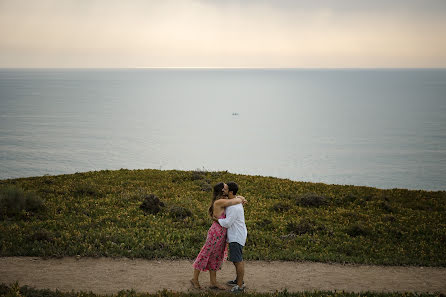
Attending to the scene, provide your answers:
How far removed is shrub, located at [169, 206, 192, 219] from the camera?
17359 mm

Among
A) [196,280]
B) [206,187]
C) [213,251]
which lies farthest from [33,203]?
[213,251]

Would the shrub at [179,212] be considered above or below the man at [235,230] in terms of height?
below

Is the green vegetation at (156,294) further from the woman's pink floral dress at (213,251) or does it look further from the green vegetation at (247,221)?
the green vegetation at (247,221)

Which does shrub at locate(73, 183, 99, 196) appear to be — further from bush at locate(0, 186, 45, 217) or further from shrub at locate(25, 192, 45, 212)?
bush at locate(0, 186, 45, 217)

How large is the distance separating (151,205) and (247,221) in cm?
431

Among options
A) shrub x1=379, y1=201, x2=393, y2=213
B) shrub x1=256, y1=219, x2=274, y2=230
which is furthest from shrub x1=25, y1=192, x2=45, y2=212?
shrub x1=379, y1=201, x2=393, y2=213

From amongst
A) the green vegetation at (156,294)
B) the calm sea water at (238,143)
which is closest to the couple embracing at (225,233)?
the green vegetation at (156,294)

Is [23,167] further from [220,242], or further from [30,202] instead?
[220,242]

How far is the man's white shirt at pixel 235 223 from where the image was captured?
10.1 m

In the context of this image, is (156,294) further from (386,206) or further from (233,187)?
(386,206)

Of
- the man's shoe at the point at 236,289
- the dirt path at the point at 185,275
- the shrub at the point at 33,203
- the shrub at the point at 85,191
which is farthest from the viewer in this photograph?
the shrub at the point at 85,191

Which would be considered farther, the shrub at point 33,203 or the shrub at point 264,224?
the shrub at point 33,203

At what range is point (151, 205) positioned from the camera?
58.6ft

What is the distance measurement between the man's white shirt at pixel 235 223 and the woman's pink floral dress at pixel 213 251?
206 millimetres
